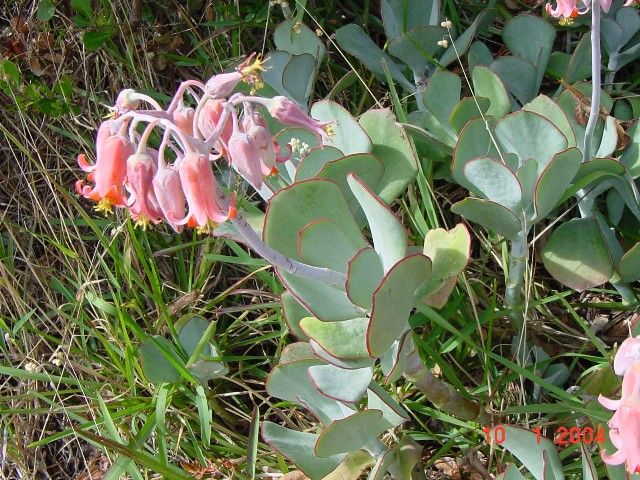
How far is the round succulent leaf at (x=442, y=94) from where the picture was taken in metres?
1.90

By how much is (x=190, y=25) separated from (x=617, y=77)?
135 centimetres

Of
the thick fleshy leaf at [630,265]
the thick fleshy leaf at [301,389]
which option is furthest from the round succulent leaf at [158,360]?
the thick fleshy leaf at [630,265]

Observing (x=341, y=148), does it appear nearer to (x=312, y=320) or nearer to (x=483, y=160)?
(x=483, y=160)

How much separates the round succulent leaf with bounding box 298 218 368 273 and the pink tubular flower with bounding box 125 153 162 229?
1.01 ft

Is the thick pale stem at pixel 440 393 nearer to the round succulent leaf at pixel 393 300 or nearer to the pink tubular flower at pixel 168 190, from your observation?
the round succulent leaf at pixel 393 300

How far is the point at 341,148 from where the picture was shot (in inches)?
70.0

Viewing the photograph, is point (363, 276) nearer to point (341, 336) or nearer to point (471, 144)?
point (341, 336)

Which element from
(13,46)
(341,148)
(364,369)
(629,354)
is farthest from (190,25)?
(629,354)

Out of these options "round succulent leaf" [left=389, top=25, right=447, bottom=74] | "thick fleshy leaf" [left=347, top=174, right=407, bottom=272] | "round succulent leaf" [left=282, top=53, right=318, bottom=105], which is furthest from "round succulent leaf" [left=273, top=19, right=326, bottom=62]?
"thick fleshy leaf" [left=347, top=174, right=407, bottom=272]

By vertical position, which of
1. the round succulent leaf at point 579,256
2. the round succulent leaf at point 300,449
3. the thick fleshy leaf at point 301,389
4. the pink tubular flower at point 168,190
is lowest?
the round succulent leaf at point 300,449

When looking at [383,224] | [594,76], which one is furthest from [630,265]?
[383,224]

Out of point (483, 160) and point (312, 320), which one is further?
point (483, 160)

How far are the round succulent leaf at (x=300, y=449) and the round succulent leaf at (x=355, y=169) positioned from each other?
534 millimetres
